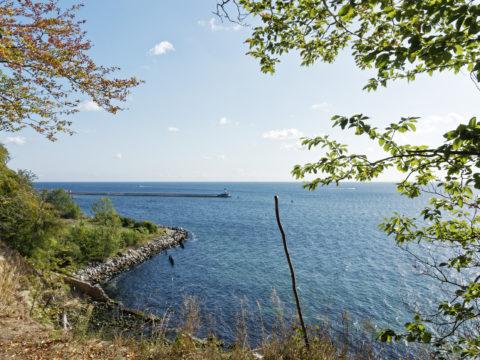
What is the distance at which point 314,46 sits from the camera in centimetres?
406

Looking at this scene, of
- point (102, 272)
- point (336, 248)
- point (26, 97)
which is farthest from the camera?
point (336, 248)

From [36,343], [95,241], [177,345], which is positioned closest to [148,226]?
[95,241]

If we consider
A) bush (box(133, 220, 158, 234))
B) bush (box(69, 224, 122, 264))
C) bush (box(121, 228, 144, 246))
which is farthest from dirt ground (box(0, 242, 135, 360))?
bush (box(133, 220, 158, 234))

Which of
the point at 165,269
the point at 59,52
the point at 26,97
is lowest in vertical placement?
the point at 165,269

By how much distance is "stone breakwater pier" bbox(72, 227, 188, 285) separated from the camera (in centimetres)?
2225

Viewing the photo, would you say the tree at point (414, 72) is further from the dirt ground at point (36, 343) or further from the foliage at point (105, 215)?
the foliage at point (105, 215)

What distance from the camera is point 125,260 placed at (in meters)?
27.0

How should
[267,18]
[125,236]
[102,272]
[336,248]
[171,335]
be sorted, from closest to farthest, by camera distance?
[267,18] < [171,335] < [102,272] < [125,236] < [336,248]

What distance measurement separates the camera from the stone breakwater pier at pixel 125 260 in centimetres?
2225

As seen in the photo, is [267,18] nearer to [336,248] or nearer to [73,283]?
[73,283]

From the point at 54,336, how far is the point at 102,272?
2012cm

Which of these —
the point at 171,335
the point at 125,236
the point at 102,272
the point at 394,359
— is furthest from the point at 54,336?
the point at 125,236

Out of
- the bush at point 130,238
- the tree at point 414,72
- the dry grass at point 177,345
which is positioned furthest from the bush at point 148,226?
the tree at point 414,72

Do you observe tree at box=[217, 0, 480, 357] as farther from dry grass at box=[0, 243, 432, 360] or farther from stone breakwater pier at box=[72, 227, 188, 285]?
stone breakwater pier at box=[72, 227, 188, 285]
